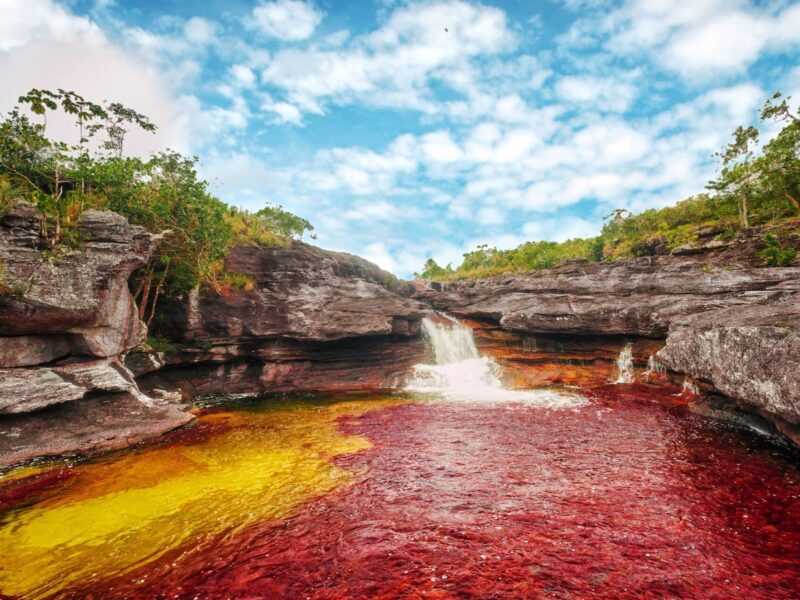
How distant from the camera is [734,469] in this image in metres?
9.89

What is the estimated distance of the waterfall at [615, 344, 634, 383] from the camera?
22.8 metres

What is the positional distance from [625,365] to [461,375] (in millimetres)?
10746

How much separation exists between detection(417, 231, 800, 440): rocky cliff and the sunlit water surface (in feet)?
8.26

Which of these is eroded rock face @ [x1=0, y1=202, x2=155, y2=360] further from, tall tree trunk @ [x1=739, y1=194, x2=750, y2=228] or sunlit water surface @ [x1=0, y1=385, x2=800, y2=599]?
tall tree trunk @ [x1=739, y1=194, x2=750, y2=228]

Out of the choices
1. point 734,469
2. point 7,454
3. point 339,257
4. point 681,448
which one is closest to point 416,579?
point 734,469

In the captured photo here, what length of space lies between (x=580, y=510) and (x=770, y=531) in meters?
3.40

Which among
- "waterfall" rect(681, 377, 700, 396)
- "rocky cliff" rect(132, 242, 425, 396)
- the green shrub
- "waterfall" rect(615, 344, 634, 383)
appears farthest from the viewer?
"waterfall" rect(615, 344, 634, 383)

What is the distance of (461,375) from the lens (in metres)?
27.0

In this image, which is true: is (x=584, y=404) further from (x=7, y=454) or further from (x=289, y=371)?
(x=7, y=454)

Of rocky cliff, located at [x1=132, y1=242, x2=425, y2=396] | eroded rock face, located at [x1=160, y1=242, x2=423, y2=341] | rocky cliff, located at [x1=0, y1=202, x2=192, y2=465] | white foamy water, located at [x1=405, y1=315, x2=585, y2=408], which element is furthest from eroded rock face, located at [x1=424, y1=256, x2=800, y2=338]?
rocky cliff, located at [x1=0, y1=202, x2=192, y2=465]

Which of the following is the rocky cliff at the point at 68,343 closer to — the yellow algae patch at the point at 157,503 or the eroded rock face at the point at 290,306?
the yellow algae patch at the point at 157,503

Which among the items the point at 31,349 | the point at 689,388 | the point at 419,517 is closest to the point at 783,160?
the point at 689,388

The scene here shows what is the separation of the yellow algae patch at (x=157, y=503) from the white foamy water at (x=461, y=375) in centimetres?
1030

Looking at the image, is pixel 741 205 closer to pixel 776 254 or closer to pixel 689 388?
pixel 776 254
